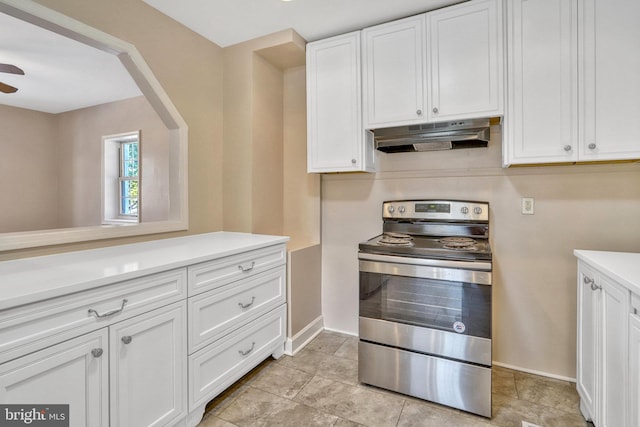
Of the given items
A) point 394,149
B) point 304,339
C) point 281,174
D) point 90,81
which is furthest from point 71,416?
point 90,81

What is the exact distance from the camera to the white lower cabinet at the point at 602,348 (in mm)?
1230

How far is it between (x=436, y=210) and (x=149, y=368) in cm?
201

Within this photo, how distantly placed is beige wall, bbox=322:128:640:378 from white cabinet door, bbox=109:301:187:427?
182cm

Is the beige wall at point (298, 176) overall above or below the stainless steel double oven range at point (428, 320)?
above

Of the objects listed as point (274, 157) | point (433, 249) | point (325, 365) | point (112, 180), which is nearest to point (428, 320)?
point (433, 249)

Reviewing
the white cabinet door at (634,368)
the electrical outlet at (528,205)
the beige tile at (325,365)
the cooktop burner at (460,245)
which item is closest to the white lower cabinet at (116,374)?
the beige tile at (325,365)

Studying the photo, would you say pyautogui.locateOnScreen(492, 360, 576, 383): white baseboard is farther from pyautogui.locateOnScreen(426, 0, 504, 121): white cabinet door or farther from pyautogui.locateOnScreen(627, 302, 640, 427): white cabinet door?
pyautogui.locateOnScreen(426, 0, 504, 121): white cabinet door

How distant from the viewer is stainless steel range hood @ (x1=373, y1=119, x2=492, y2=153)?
199cm

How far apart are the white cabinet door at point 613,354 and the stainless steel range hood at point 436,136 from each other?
1.05 metres

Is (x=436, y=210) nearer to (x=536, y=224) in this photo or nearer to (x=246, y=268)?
(x=536, y=224)

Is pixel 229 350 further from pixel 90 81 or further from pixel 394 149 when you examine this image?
pixel 90 81

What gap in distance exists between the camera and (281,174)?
2848 millimetres

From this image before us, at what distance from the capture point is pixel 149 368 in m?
1.35

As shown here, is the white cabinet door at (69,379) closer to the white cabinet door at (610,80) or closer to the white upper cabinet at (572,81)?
the white upper cabinet at (572,81)
